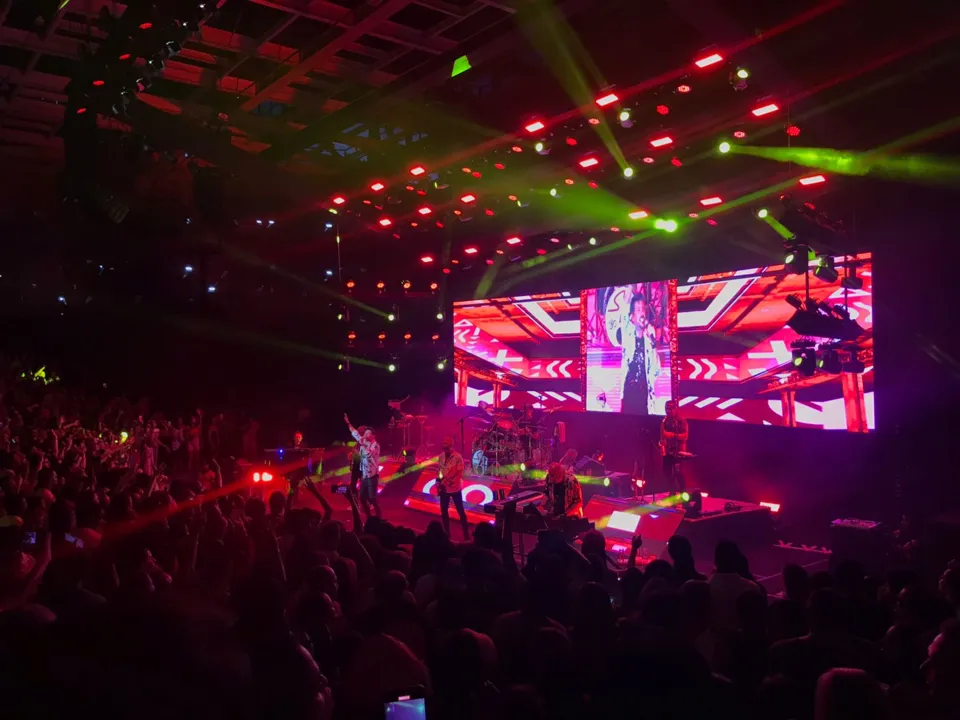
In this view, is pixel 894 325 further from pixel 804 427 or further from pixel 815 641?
pixel 815 641

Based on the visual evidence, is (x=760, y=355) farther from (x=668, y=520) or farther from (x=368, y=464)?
(x=368, y=464)

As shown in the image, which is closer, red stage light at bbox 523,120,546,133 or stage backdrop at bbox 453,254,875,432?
red stage light at bbox 523,120,546,133

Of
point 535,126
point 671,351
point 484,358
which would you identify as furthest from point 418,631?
point 484,358

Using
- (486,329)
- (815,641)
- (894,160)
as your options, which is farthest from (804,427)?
(815,641)

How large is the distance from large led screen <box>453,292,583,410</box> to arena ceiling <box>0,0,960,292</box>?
184cm

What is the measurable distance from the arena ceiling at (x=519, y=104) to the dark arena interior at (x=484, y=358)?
0.17ft

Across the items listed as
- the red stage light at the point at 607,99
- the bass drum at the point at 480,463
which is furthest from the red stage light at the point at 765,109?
the bass drum at the point at 480,463

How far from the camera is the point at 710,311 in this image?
11547 mm

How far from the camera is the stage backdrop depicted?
10242 mm

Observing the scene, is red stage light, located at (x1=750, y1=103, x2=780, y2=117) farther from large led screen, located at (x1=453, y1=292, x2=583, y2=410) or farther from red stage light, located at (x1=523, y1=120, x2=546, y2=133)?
large led screen, located at (x1=453, y1=292, x2=583, y2=410)

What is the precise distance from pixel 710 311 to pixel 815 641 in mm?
8717

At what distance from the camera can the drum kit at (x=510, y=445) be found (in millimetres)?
13547

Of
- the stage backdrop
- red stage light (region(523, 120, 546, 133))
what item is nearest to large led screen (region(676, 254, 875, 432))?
the stage backdrop

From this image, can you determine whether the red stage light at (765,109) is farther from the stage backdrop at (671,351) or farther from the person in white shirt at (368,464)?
the person in white shirt at (368,464)
